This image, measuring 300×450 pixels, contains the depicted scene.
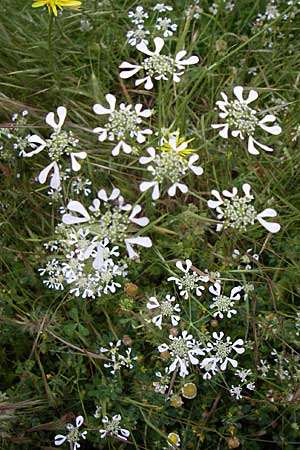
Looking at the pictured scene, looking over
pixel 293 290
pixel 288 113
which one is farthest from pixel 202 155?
pixel 293 290

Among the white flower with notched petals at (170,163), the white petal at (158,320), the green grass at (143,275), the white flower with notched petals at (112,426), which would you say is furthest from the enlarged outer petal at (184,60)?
the white flower with notched petals at (112,426)

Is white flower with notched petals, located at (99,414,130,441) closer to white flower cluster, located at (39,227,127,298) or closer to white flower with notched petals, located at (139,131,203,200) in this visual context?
white flower cluster, located at (39,227,127,298)

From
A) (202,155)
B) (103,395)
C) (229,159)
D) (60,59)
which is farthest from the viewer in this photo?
(60,59)

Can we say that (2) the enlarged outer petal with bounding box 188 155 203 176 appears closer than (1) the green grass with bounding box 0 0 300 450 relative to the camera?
Yes

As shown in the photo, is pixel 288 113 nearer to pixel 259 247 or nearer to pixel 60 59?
pixel 259 247

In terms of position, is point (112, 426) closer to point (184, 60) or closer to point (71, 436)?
point (71, 436)

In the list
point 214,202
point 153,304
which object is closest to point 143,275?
point 153,304

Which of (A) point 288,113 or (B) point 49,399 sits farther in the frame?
(A) point 288,113

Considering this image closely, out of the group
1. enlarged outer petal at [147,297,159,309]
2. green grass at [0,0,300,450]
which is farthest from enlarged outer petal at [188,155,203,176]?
enlarged outer petal at [147,297,159,309]
